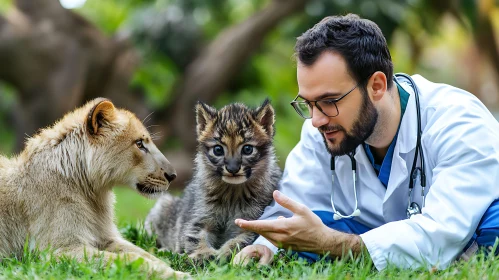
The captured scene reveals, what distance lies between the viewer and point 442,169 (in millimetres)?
4914

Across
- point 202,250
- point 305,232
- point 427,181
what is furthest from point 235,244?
point 427,181

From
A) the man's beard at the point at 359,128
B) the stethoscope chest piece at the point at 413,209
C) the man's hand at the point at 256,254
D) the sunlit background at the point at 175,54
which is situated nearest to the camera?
the man's hand at the point at 256,254

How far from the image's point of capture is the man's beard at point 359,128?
203 inches

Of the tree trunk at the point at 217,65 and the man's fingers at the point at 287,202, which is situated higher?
the tree trunk at the point at 217,65

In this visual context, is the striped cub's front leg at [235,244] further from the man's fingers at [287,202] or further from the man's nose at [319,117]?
the man's nose at [319,117]

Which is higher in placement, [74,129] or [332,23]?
[332,23]

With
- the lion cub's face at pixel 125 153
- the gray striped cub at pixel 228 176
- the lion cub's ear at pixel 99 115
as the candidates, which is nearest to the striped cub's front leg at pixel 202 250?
the gray striped cub at pixel 228 176

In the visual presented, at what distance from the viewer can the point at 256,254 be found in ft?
16.7

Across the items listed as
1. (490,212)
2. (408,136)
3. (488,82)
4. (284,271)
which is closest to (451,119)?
(408,136)

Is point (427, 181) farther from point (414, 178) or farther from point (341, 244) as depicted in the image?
point (341, 244)

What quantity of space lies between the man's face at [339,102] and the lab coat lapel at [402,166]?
0.27 metres

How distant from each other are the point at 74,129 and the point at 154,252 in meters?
1.29

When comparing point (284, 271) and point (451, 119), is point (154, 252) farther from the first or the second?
point (451, 119)

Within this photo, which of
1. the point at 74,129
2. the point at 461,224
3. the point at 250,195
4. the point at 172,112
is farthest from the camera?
the point at 172,112
